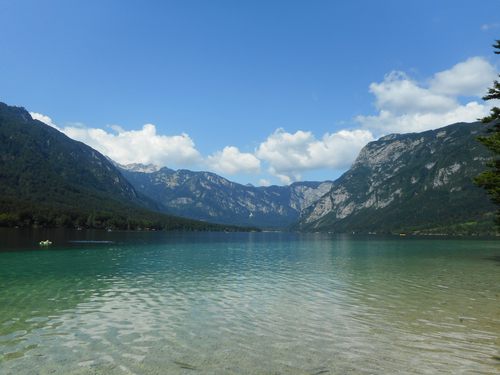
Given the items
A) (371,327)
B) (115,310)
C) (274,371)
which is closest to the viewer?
(274,371)

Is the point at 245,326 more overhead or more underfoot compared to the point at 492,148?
more underfoot

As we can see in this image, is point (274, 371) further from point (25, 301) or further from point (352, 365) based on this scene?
point (25, 301)

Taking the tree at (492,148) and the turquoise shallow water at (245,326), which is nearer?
the turquoise shallow water at (245,326)

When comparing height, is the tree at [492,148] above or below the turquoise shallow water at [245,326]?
above

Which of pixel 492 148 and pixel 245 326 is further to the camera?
pixel 492 148

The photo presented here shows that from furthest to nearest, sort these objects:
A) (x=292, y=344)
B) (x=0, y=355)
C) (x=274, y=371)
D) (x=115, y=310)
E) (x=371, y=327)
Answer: (x=115, y=310)
(x=371, y=327)
(x=292, y=344)
(x=0, y=355)
(x=274, y=371)

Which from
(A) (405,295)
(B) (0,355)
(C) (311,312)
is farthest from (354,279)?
(B) (0,355)

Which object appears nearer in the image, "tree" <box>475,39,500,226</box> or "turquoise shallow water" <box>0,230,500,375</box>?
"turquoise shallow water" <box>0,230,500,375</box>

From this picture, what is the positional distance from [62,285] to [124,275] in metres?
11.1

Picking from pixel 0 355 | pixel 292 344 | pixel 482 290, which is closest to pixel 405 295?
pixel 482 290

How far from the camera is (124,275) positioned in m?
53.4

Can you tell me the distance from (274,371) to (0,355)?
12996 mm

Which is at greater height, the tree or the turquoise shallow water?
the tree

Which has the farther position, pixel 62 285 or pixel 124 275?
pixel 124 275
